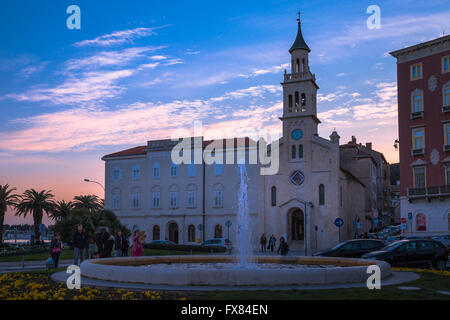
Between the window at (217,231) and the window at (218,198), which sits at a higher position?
the window at (218,198)

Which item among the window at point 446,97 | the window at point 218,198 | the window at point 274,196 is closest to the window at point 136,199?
the window at point 218,198

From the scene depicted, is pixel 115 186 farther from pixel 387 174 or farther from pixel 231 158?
pixel 387 174

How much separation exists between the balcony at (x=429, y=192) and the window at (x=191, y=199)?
25.2 metres

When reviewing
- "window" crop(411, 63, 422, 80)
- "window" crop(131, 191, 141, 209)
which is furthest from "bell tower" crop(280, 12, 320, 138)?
"window" crop(131, 191, 141, 209)

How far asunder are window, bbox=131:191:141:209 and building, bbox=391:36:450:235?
32.7 metres

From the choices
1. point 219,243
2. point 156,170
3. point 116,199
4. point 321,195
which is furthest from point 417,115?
point 116,199

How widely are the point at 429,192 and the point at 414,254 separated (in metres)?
24.9

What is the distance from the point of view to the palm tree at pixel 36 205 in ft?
194

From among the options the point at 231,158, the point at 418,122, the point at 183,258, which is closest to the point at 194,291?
the point at 183,258

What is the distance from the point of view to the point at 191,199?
59344 millimetres

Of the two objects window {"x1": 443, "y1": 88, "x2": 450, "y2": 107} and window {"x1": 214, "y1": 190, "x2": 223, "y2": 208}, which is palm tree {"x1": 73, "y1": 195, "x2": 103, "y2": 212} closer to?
window {"x1": 214, "y1": 190, "x2": 223, "y2": 208}

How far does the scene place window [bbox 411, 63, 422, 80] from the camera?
4550 cm

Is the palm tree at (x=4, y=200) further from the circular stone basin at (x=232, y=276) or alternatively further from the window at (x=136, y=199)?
the circular stone basin at (x=232, y=276)

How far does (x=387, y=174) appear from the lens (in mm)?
104000
